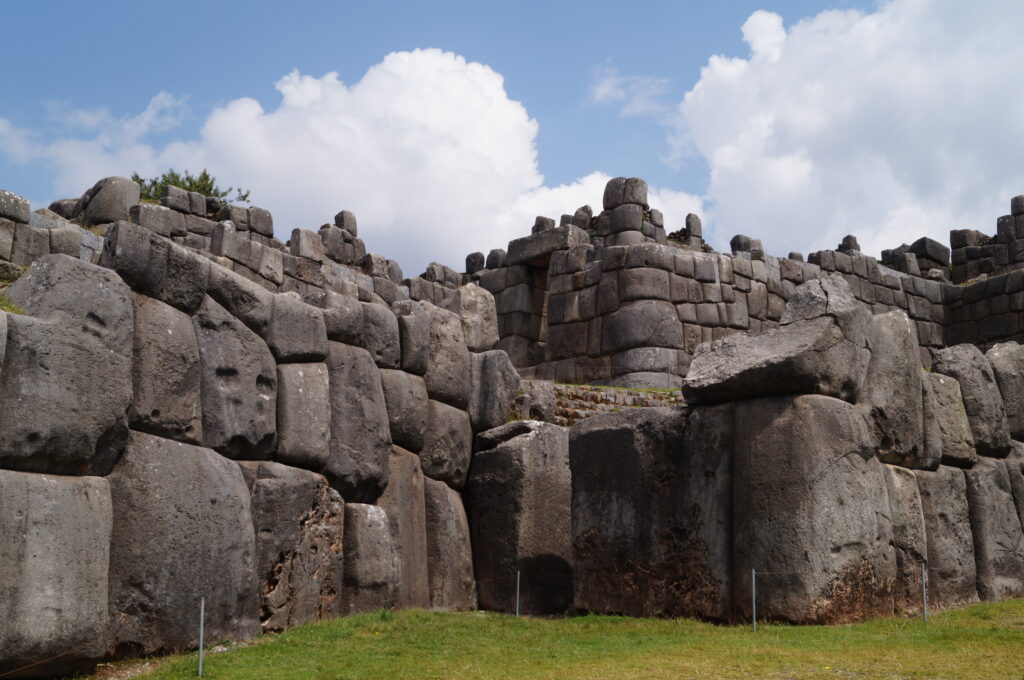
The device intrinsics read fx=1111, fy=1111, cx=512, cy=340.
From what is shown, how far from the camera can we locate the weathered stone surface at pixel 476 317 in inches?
557

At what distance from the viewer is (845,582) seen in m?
9.80

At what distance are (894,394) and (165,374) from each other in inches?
278

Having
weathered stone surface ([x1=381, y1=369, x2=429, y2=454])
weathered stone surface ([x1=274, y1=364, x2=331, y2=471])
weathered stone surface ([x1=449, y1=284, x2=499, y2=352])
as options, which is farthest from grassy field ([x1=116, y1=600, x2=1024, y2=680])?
weathered stone surface ([x1=449, y1=284, x2=499, y2=352])

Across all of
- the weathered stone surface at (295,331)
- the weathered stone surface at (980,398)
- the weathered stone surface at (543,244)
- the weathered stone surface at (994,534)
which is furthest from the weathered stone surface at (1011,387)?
the weathered stone surface at (543,244)

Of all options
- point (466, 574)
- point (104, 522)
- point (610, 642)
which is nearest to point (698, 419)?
point (610, 642)

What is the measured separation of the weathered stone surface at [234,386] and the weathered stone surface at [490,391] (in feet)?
12.2

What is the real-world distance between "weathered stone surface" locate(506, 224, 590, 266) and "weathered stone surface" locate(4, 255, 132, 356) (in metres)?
14.2

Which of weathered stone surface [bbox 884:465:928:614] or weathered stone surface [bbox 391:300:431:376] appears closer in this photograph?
weathered stone surface [bbox 884:465:928:614]

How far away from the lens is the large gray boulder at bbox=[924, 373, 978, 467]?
12367 millimetres

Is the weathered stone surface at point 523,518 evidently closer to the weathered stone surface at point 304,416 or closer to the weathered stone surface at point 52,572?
the weathered stone surface at point 304,416

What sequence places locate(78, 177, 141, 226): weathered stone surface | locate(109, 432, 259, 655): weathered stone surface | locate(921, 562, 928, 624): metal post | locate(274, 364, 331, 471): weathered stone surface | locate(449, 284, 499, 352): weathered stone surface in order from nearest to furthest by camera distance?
locate(109, 432, 259, 655): weathered stone surface < locate(921, 562, 928, 624): metal post < locate(274, 364, 331, 471): weathered stone surface < locate(449, 284, 499, 352): weathered stone surface < locate(78, 177, 141, 226): weathered stone surface

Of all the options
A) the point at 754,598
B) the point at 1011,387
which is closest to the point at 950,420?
the point at 1011,387

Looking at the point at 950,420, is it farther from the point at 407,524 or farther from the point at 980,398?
the point at 407,524

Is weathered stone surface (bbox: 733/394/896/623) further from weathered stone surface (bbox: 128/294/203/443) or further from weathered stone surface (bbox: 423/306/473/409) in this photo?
weathered stone surface (bbox: 128/294/203/443)
